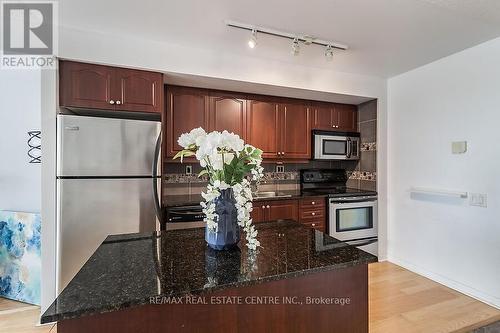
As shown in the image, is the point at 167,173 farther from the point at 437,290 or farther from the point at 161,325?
the point at 437,290

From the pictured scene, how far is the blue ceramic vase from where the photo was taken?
1.18 m

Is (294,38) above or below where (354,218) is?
above

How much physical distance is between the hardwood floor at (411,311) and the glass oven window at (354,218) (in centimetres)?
70

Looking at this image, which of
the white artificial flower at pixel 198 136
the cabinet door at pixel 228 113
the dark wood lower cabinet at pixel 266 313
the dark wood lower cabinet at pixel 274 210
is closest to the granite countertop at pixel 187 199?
the dark wood lower cabinet at pixel 274 210

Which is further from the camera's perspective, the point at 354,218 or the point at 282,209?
the point at 354,218

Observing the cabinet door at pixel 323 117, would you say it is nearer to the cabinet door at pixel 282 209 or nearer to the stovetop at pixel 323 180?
the stovetop at pixel 323 180

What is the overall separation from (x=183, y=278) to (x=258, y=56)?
2.35 m

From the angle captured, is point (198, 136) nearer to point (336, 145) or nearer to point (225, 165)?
point (225, 165)

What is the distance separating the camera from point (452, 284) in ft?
8.63

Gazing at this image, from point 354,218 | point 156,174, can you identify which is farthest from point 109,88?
point 354,218

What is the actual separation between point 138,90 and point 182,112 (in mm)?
551

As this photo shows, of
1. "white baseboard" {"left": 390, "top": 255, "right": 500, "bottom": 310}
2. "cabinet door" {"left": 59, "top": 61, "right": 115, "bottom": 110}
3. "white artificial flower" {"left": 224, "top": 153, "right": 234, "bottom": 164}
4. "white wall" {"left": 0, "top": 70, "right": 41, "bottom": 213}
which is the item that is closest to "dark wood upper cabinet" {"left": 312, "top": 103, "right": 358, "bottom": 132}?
"white baseboard" {"left": 390, "top": 255, "right": 500, "bottom": 310}

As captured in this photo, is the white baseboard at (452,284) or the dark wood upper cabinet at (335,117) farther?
the dark wood upper cabinet at (335,117)

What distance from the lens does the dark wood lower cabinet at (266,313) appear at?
33.9 inches
